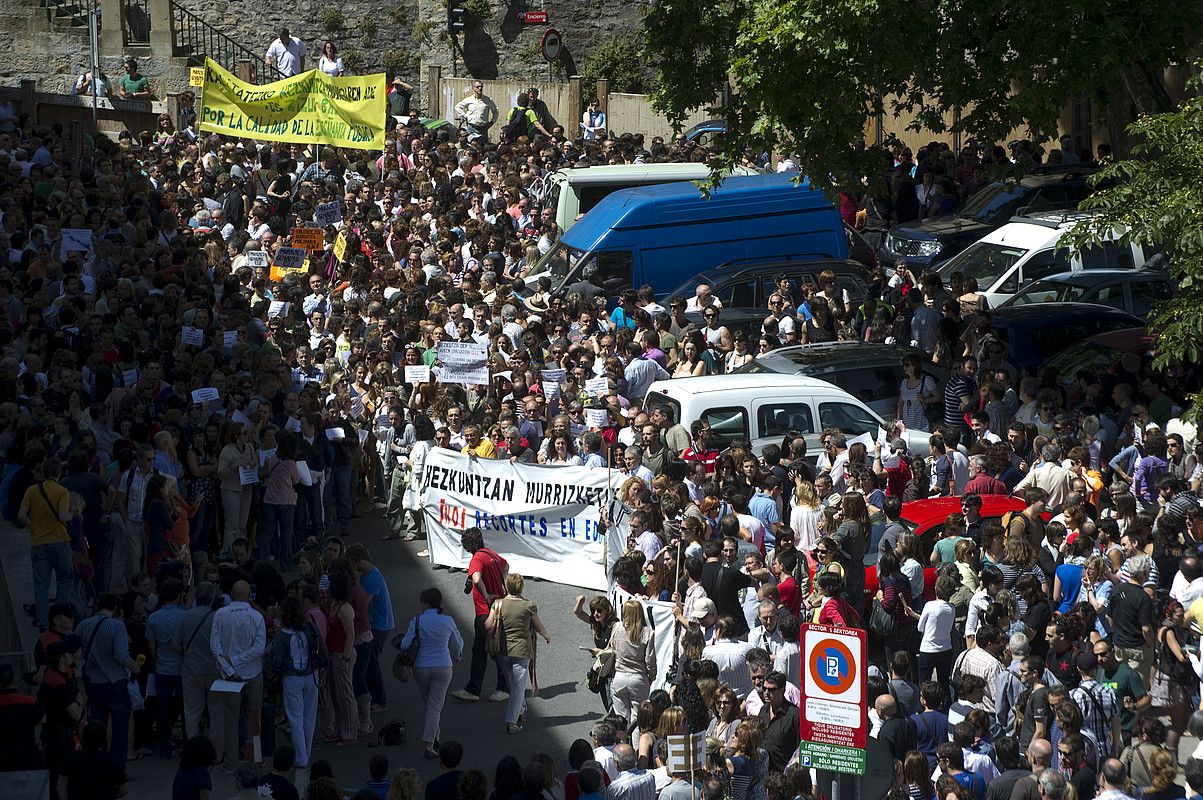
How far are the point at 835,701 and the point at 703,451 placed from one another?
6.42 metres

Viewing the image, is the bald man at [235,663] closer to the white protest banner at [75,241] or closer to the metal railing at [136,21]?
the white protest banner at [75,241]

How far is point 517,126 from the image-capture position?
112 ft

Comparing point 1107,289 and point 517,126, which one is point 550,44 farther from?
point 1107,289

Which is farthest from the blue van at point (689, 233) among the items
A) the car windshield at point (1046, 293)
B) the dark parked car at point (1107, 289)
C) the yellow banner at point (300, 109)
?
the yellow banner at point (300, 109)

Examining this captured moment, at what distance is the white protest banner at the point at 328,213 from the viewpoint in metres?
26.5

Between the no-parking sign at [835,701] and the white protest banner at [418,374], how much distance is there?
9.75 meters

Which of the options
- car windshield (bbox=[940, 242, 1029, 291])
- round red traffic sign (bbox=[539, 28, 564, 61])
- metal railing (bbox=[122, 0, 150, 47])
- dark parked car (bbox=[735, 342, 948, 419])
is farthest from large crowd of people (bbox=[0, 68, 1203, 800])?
round red traffic sign (bbox=[539, 28, 564, 61])

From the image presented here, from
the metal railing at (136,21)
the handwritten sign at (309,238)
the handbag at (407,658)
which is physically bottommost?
the handbag at (407,658)

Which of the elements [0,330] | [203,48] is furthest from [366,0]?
[0,330]

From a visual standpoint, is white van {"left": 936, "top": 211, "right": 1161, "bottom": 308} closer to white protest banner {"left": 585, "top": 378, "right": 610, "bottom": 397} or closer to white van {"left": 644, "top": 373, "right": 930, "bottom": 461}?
white van {"left": 644, "top": 373, "right": 930, "bottom": 461}

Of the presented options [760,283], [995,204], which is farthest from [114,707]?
[995,204]

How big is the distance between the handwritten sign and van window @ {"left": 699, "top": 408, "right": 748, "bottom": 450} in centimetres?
1048

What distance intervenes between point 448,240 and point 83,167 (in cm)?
640

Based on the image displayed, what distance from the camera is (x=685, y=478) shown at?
52.1ft
